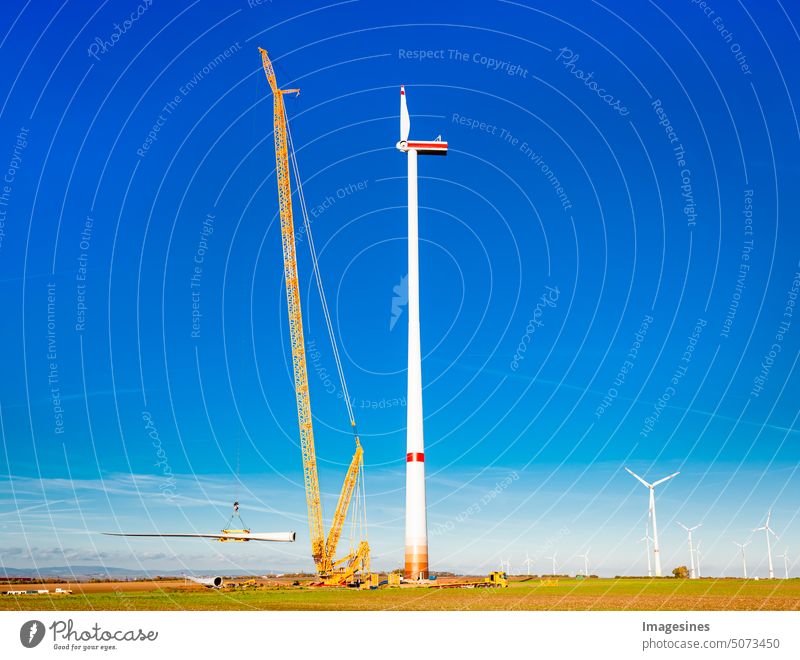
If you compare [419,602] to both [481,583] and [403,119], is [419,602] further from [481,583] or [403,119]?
[403,119]

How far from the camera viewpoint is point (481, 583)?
101m

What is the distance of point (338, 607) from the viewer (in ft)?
218

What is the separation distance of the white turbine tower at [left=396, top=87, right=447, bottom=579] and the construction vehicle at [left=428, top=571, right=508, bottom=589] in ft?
15.2

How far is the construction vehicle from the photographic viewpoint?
317ft

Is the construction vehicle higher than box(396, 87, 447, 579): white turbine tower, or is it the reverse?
box(396, 87, 447, 579): white turbine tower
